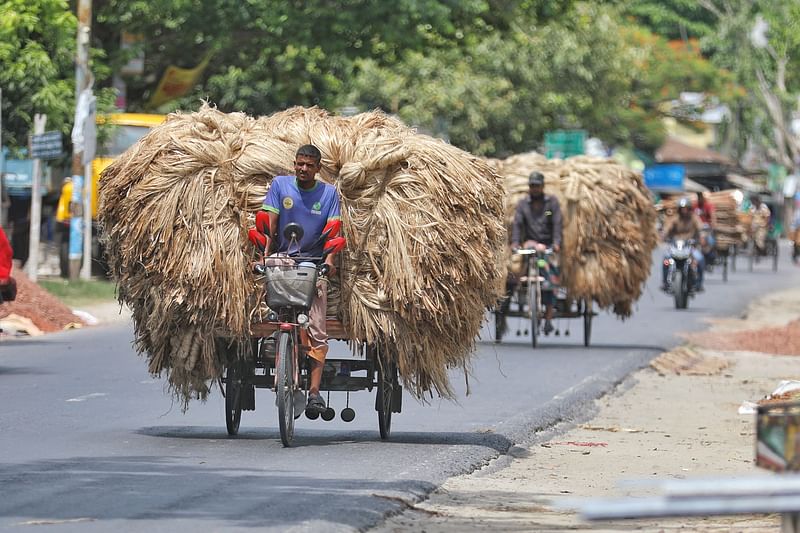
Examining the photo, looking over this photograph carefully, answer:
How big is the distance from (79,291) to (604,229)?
30.6 ft

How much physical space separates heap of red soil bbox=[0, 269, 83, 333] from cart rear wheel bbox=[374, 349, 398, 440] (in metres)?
10.1

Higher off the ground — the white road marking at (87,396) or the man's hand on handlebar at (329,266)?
the man's hand on handlebar at (329,266)

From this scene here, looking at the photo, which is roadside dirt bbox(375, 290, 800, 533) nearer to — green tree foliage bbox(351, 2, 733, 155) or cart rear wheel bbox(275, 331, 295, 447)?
cart rear wheel bbox(275, 331, 295, 447)

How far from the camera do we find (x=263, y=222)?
10781mm

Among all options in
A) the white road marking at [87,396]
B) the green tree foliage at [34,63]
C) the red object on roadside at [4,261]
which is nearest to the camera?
the white road marking at [87,396]

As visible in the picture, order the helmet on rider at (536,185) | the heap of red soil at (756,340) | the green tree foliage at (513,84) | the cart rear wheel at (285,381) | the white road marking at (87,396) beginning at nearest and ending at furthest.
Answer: the cart rear wheel at (285,381), the white road marking at (87,396), the helmet on rider at (536,185), the heap of red soil at (756,340), the green tree foliage at (513,84)

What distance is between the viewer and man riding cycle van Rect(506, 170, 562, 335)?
19594mm

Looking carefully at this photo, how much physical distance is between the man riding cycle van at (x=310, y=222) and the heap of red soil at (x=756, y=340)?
12108 mm

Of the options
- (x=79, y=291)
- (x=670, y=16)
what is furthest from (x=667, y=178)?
(x=79, y=291)

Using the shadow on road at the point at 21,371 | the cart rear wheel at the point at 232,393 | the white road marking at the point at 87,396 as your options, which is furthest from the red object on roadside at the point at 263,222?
the shadow on road at the point at 21,371

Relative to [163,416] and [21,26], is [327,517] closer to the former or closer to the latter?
[163,416]

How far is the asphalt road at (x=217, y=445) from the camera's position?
26.9 feet

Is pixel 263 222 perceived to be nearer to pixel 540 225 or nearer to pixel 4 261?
pixel 4 261

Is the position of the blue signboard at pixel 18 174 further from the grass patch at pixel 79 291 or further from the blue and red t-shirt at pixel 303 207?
the blue and red t-shirt at pixel 303 207
